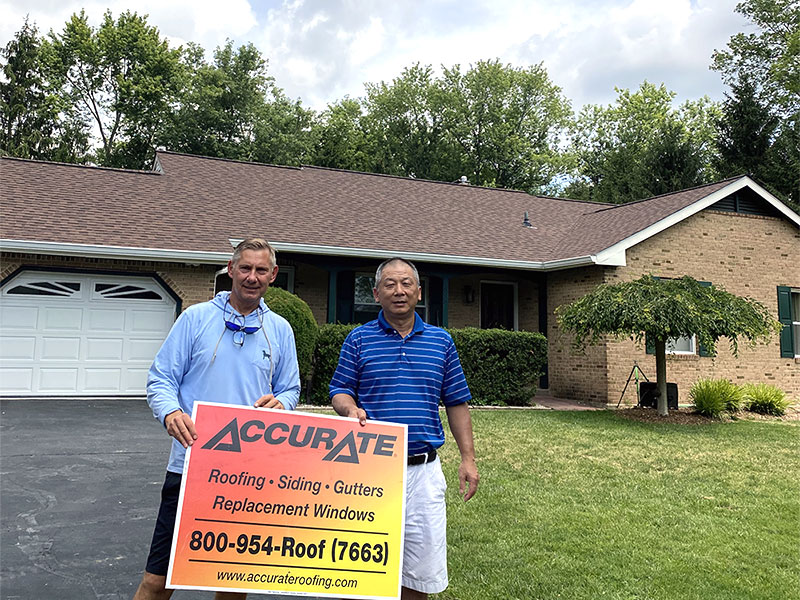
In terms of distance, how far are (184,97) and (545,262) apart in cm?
2478

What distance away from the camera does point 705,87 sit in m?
40.0

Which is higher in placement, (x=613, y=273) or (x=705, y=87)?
(x=705, y=87)

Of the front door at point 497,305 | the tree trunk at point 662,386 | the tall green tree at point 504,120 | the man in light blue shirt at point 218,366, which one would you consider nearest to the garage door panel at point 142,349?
the front door at point 497,305

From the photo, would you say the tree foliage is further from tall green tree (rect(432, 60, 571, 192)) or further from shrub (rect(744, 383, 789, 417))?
shrub (rect(744, 383, 789, 417))

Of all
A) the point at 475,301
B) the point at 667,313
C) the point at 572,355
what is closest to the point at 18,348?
the point at 475,301

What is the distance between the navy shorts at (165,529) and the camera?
8.50ft

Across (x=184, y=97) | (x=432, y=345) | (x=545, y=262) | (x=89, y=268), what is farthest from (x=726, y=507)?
(x=184, y=97)

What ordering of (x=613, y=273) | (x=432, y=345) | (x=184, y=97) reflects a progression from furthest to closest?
1. (x=184, y=97)
2. (x=613, y=273)
3. (x=432, y=345)

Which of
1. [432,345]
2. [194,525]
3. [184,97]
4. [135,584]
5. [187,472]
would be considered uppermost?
[184,97]

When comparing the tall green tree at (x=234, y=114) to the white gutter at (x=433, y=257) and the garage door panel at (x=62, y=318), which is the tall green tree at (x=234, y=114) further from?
the garage door panel at (x=62, y=318)

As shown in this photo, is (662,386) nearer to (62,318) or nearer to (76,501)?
(76,501)

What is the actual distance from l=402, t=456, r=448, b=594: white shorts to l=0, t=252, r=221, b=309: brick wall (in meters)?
9.98

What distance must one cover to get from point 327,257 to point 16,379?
6.21m

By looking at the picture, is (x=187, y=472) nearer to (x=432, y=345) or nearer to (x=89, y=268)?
(x=432, y=345)
